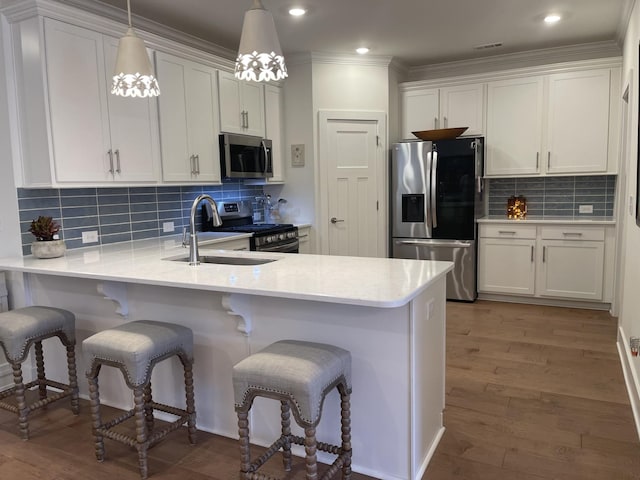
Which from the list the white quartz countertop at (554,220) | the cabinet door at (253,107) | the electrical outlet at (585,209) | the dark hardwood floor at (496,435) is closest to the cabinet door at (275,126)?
the cabinet door at (253,107)

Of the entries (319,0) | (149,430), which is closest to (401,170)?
(319,0)

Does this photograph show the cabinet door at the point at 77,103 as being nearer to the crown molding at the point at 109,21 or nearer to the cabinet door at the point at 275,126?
the crown molding at the point at 109,21

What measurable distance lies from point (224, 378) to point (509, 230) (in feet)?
11.6

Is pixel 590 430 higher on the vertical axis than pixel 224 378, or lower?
lower

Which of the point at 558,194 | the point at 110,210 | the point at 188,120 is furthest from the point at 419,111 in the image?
the point at 110,210

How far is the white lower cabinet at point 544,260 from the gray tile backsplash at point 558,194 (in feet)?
→ 1.62

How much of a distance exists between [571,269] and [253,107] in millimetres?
3482

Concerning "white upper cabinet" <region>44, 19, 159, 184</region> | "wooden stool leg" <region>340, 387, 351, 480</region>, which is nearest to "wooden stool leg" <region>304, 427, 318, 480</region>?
"wooden stool leg" <region>340, 387, 351, 480</region>

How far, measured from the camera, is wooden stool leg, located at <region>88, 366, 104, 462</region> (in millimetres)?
2244

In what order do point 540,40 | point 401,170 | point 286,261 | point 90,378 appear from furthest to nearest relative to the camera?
point 401,170
point 540,40
point 286,261
point 90,378

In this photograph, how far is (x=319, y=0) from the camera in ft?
11.4

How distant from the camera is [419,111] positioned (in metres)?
5.29

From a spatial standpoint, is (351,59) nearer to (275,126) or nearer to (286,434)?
(275,126)

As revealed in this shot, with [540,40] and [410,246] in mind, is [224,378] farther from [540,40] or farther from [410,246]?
[540,40]
